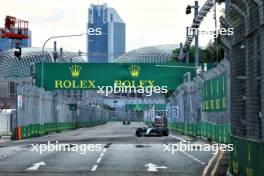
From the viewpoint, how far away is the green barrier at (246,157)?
12258 mm

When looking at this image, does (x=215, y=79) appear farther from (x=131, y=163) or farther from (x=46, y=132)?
(x=46, y=132)

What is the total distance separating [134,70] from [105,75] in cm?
312

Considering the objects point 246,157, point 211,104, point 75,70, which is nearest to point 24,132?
point 75,70

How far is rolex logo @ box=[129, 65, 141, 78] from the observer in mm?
67750

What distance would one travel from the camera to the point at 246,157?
46.3 feet

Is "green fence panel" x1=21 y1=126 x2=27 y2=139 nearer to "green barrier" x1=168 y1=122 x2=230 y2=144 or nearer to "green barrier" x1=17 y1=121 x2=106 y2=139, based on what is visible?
"green barrier" x1=17 y1=121 x2=106 y2=139

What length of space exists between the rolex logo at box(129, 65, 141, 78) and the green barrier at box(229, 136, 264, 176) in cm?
5055

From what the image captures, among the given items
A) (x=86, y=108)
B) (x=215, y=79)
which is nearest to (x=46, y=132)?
(x=215, y=79)

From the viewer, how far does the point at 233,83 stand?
16.0m

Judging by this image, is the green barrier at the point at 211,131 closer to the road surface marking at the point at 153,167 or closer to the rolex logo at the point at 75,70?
the road surface marking at the point at 153,167

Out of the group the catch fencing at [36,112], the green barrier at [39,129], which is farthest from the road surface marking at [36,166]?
the green barrier at [39,129]

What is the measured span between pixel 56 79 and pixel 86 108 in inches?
3156

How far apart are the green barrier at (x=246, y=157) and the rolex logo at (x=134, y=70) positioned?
50553 millimetres

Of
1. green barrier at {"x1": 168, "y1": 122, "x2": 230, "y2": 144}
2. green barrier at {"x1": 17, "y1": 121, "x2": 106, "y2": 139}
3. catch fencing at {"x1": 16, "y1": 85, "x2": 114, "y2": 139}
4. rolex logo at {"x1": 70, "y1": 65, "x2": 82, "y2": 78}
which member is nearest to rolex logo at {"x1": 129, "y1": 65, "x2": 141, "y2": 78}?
rolex logo at {"x1": 70, "y1": 65, "x2": 82, "y2": 78}
